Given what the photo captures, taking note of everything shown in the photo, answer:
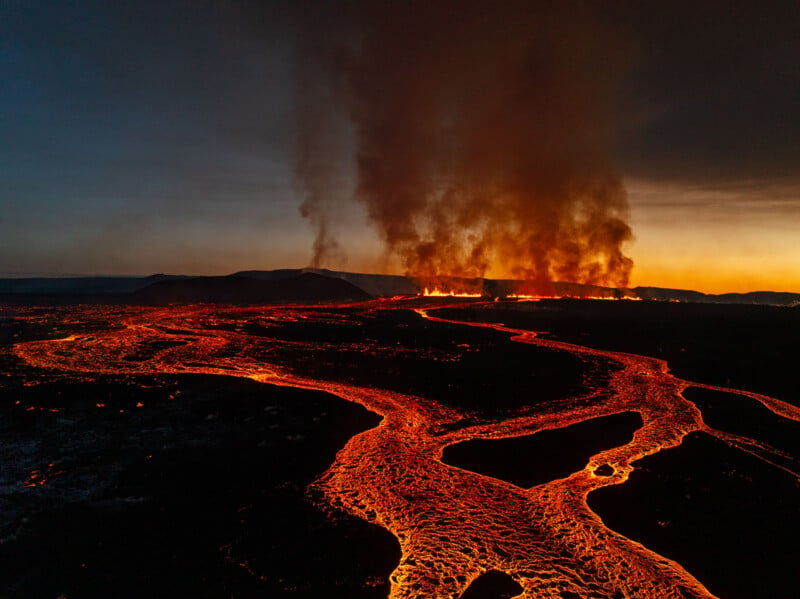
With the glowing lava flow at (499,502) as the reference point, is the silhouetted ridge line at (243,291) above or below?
above

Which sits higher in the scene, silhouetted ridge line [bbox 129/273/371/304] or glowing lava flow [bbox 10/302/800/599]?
silhouetted ridge line [bbox 129/273/371/304]

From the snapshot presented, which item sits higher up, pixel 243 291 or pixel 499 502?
pixel 243 291

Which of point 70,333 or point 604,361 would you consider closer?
point 604,361

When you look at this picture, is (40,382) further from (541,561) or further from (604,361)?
(604,361)

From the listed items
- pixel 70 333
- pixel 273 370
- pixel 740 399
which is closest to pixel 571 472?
pixel 740 399

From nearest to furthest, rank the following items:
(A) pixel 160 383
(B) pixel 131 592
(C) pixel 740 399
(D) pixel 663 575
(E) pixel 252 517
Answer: (B) pixel 131 592, (D) pixel 663 575, (E) pixel 252 517, (C) pixel 740 399, (A) pixel 160 383

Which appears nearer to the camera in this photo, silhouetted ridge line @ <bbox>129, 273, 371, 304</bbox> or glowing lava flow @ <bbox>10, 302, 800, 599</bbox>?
glowing lava flow @ <bbox>10, 302, 800, 599</bbox>

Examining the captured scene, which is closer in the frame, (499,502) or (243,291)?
(499,502)

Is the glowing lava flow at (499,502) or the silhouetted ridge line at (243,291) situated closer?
the glowing lava flow at (499,502)
